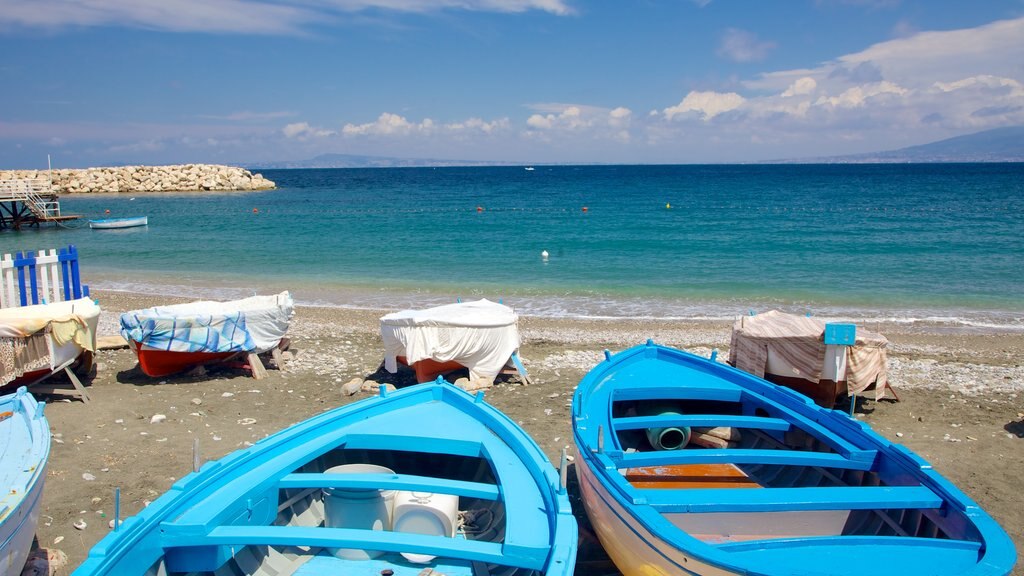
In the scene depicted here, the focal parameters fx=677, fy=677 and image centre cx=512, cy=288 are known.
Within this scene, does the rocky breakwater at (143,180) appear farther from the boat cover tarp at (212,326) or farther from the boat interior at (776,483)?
the boat interior at (776,483)

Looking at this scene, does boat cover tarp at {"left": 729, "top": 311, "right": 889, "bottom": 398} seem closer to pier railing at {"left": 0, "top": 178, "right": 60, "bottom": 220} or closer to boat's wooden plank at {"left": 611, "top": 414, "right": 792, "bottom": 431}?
boat's wooden plank at {"left": 611, "top": 414, "right": 792, "bottom": 431}

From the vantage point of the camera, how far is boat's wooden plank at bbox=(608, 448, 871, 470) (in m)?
5.41

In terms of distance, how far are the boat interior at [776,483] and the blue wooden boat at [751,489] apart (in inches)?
0.4

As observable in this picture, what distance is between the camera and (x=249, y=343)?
1092cm

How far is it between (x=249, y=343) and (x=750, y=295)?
592 inches

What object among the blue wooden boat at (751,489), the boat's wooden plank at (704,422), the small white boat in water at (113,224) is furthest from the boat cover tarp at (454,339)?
the small white boat in water at (113,224)

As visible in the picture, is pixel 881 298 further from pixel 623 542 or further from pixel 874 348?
pixel 623 542

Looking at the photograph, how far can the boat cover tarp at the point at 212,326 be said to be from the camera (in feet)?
33.4

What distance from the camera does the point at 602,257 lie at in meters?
28.0

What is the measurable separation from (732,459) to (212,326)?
825 centimetres

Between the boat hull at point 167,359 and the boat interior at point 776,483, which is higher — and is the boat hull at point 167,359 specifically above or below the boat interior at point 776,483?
below

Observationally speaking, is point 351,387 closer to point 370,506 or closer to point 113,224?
point 370,506

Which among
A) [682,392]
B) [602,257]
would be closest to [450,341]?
[682,392]

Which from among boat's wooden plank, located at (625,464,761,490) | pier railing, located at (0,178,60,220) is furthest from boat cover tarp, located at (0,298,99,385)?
pier railing, located at (0,178,60,220)
